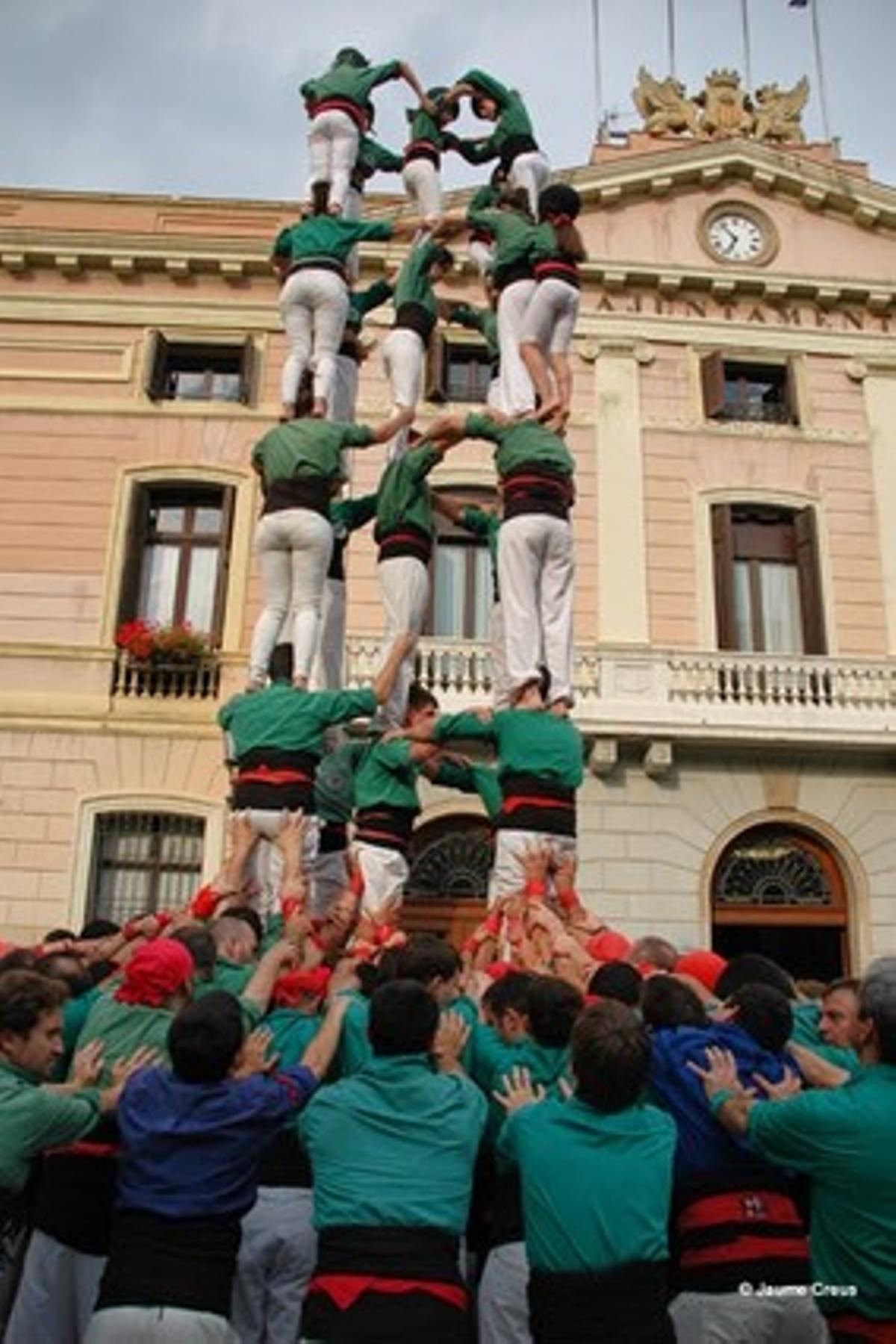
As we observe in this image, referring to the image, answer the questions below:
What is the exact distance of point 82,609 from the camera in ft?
57.0

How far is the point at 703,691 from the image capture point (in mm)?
16844

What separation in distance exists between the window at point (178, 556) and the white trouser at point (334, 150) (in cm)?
775

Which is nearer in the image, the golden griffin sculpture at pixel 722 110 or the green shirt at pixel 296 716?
the green shirt at pixel 296 716

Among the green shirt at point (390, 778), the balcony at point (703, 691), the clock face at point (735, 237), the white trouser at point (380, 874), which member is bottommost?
the white trouser at point (380, 874)

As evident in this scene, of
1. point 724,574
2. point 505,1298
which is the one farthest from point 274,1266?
point 724,574

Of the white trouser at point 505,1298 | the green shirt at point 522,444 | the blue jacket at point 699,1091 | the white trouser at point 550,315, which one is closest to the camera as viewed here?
→ the blue jacket at point 699,1091

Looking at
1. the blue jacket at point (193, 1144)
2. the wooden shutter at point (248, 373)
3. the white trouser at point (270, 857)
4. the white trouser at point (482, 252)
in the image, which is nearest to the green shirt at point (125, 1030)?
the blue jacket at point (193, 1144)

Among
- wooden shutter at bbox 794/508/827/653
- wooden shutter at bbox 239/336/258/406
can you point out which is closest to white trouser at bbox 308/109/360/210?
wooden shutter at bbox 239/336/258/406

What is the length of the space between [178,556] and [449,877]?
6.32m

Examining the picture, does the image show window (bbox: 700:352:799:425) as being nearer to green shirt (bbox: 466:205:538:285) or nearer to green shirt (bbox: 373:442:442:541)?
green shirt (bbox: 466:205:538:285)

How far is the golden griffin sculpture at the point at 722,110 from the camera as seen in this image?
20.9m

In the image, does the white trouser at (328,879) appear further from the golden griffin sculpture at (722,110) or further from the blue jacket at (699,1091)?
the golden griffin sculpture at (722,110)

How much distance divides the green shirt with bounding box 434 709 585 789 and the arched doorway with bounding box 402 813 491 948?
28.0ft

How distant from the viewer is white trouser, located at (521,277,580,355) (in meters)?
9.49
